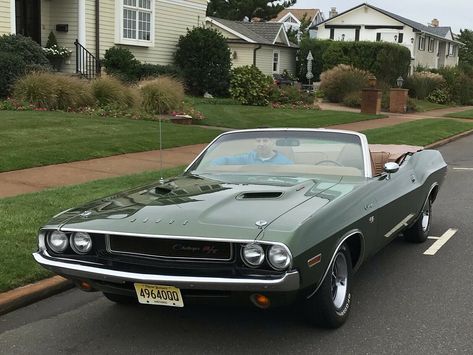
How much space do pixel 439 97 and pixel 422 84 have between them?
1679 millimetres

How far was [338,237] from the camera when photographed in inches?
157

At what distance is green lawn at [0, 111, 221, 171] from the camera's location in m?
10.7

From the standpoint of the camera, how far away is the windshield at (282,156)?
16.7 feet

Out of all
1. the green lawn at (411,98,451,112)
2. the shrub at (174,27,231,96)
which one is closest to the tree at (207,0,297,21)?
the green lawn at (411,98,451,112)

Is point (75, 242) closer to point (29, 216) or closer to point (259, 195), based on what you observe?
point (259, 195)

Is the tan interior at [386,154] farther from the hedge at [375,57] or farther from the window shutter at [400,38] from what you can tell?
the window shutter at [400,38]

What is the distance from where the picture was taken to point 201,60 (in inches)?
1019

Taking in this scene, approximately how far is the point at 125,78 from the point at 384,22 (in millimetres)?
39478

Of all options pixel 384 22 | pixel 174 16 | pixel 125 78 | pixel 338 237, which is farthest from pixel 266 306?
pixel 384 22

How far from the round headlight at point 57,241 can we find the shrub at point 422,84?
114ft

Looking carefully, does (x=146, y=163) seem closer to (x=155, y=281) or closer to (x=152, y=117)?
(x=152, y=117)

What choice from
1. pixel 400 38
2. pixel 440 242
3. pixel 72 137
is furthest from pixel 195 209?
pixel 400 38

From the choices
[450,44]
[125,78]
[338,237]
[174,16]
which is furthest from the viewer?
[450,44]

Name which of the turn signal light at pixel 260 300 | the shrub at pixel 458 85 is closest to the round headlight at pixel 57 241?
the turn signal light at pixel 260 300
